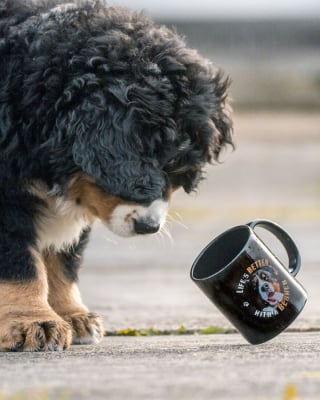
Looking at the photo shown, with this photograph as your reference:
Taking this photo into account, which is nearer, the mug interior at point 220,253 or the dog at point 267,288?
the dog at point 267,288

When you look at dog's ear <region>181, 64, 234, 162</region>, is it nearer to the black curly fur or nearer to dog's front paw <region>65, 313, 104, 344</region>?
the black curly fur

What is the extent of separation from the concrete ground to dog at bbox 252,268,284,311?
0.19 meters

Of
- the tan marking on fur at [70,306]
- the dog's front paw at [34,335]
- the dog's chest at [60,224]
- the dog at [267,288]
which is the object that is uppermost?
the dog at [267,288]


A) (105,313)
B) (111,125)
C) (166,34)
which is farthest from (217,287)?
(105,313)

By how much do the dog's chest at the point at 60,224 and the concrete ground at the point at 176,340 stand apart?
1.62 ft

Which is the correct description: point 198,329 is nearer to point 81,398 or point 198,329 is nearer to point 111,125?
point 111,125

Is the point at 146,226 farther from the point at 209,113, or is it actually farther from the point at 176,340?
the point at 176,340

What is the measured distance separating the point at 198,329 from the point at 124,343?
82 centimetres

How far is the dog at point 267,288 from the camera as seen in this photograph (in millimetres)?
5203

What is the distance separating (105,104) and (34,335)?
1.08 meters

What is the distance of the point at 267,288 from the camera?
521 centimetres

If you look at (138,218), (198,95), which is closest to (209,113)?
(198,95)

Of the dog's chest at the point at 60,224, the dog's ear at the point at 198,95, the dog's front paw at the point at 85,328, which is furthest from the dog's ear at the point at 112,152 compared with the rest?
the dog's front paw at the point at 85,328

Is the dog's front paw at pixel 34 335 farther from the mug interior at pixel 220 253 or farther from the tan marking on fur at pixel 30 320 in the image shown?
the mug interior at pixel 220 253
